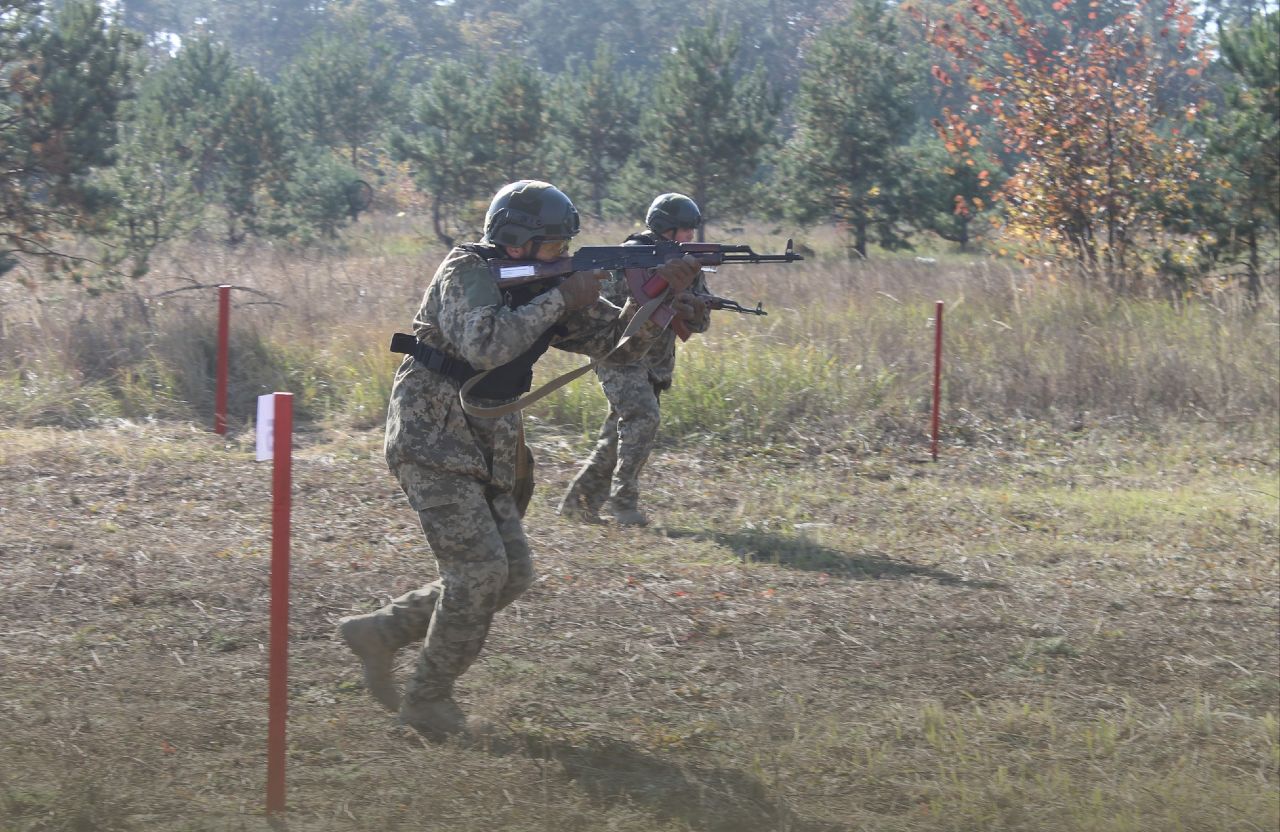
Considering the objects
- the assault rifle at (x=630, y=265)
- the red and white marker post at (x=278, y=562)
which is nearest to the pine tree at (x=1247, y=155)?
the assault rifle at (x=630, y=265)

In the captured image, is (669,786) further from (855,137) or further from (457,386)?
(855,137)

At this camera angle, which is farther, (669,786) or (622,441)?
(622,441)

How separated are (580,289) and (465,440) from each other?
0.63 metres

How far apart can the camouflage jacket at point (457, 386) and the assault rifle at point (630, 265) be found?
67mm

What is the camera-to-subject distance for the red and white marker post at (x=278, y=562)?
3.77 meters

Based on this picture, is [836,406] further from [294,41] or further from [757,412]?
[294,41]

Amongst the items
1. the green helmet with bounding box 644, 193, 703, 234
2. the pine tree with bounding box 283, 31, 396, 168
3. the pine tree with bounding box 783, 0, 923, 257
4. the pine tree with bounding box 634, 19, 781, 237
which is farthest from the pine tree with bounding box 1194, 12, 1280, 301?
the pine tree with bounding box 283, 31, 396, 168

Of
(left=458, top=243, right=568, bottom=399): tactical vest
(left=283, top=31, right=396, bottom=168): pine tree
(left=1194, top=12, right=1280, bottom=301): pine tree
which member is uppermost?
(left=283, top=31, right=396, bottom=168): pine tree

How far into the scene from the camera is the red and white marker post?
3771 mm

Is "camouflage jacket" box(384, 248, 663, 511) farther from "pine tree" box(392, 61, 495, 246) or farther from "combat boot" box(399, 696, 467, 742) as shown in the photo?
"pine tree" box(392, 61, 495, 246)

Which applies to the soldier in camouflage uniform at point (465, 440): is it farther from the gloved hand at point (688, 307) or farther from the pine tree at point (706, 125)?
the pine tree at point (706, 125)

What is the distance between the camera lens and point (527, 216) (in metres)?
4.58

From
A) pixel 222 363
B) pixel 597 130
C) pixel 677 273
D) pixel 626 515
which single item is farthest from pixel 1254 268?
pixel 597 130

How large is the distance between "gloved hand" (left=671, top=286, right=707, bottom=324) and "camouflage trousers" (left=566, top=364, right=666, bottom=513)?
2.77m
